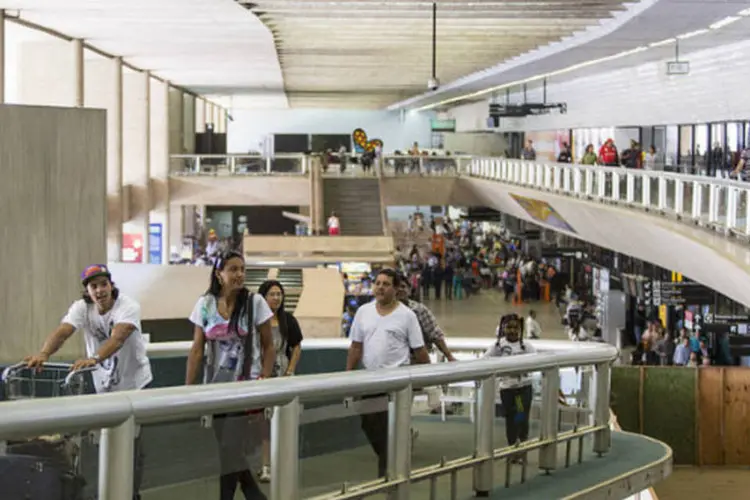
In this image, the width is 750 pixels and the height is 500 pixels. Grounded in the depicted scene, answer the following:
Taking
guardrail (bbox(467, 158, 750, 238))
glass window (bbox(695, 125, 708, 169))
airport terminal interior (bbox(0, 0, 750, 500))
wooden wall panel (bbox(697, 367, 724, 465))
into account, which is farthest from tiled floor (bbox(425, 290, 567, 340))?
wooden wall panel (bbox(697, 367, 724, 465))

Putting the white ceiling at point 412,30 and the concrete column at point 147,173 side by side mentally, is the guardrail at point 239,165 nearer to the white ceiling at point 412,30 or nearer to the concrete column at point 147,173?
the concrete column at point 147,173

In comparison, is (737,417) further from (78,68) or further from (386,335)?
(78,68)

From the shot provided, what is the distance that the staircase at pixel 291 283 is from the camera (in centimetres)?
2212

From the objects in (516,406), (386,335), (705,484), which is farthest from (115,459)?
(705,484)

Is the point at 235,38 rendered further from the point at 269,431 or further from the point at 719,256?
the point at 269,431

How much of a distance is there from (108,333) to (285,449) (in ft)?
5.34

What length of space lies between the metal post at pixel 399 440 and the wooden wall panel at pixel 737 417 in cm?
1151

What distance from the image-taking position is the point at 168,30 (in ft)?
91.4

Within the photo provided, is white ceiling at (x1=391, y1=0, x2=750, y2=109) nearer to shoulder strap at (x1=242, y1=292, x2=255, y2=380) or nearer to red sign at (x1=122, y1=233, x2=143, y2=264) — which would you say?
red sign at (x1=122, y1=233, x2=143, y2=264)

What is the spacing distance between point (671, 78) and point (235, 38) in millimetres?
10348

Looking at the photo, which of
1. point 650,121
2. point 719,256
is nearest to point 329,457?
point 719,256

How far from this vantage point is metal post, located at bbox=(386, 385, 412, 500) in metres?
5.36

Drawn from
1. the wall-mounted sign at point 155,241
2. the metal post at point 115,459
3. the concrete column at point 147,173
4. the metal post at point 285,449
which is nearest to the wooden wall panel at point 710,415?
the metal post at point 285,449

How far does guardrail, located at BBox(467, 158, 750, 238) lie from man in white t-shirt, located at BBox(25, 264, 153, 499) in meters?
11.1
